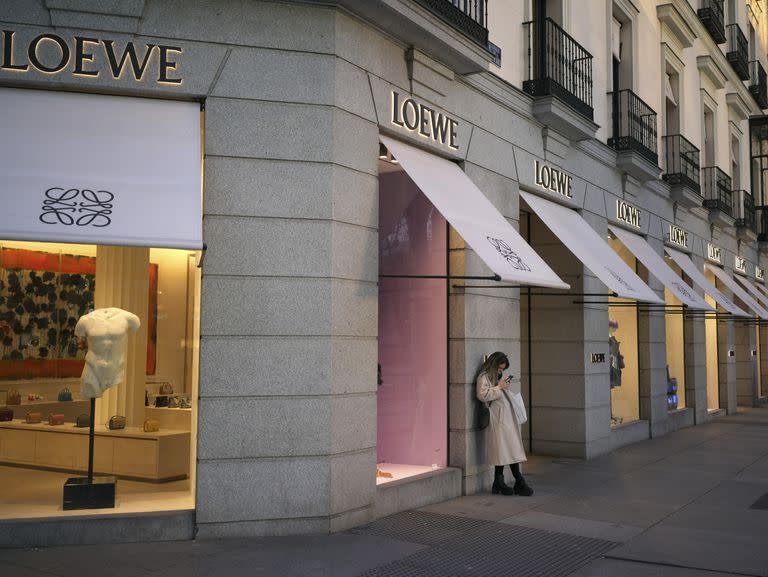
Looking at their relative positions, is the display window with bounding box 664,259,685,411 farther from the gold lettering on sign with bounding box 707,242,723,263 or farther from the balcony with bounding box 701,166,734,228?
the balcony with bounding box 701,166,734,228

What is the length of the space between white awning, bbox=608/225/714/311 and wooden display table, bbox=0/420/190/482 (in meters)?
9.76

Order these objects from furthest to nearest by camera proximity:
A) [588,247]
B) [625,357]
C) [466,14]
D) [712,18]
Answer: [712,18] < [625,357] < [588,247] < [466,14]

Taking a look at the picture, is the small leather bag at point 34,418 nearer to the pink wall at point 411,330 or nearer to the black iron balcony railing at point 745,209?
the pink wall at point 411,330

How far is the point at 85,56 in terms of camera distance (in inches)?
285

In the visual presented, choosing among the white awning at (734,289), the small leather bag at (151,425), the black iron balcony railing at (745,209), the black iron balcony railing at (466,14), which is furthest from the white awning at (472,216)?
the black iron balcony railing at (745,209)

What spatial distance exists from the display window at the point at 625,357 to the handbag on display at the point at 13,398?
10483 millimetres

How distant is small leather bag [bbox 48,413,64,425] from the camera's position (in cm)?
955

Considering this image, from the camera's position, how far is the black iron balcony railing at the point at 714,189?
→ 21562mm

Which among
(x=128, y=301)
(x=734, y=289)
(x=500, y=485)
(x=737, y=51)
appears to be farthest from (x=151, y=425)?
(x=737, y=51)

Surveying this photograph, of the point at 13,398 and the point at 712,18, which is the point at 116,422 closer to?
the point at 13,398

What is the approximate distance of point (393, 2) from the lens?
26.7ft

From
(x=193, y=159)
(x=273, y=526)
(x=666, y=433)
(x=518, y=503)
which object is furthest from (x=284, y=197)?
(x=666, y=433)

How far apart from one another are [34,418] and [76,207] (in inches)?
168

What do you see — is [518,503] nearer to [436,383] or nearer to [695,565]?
[436,383]
